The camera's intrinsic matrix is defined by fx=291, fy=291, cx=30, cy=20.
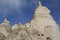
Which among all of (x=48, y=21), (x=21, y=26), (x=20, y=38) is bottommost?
(x=20, y=38)

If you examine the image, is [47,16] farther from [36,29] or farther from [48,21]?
[36,29]

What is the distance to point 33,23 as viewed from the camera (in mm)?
31969

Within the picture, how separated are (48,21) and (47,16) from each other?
2.20 feet

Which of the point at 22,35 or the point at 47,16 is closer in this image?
the point at 22,35

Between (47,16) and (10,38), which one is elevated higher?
(47,16)

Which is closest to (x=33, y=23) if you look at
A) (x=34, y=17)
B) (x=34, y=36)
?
(x=34, y=17)

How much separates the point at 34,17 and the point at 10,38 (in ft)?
18.5

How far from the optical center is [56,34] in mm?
31375

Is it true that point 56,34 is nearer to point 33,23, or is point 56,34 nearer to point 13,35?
point 33,23

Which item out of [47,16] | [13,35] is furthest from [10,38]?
[47,16]

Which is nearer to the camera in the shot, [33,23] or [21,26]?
[21,26]

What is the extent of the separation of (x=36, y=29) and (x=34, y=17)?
3707mm

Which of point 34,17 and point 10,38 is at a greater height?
point 34,17

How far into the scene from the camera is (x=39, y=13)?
1313 inches
